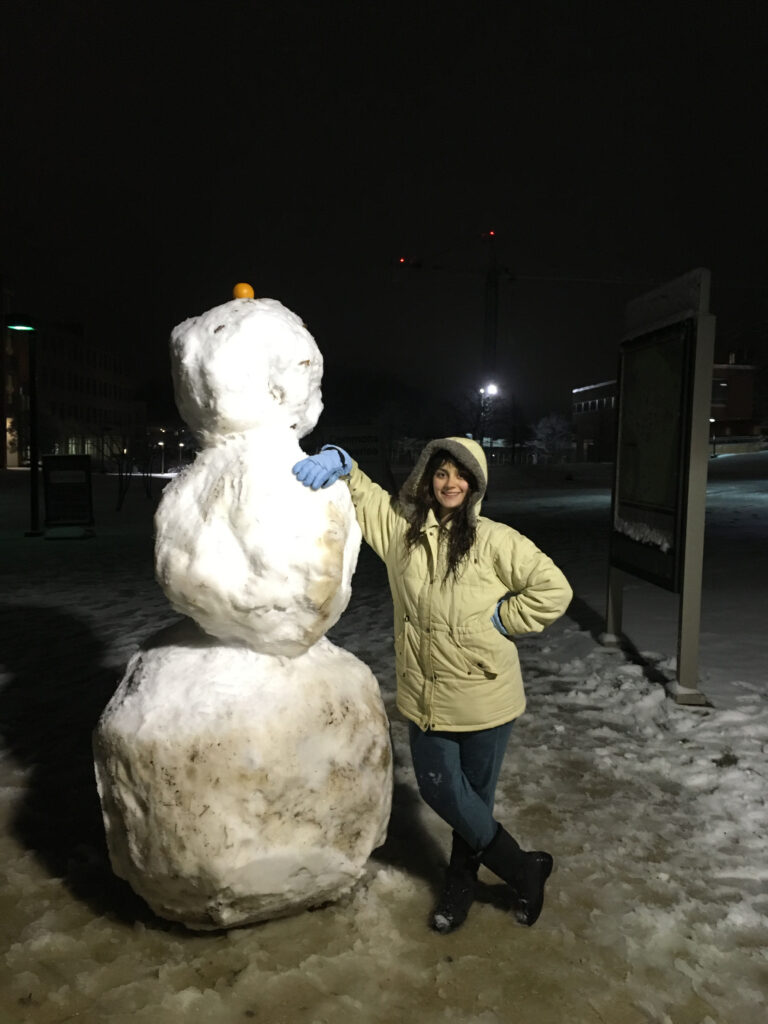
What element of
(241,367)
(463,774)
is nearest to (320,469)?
(241,367)

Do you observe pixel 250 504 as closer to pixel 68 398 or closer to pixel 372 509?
pixel 372 509

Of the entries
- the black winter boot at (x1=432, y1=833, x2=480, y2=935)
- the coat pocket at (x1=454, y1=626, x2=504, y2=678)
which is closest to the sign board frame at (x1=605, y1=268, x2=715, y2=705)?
the coat pocket at (x1=454, y1=626, x2=504, y2=678)

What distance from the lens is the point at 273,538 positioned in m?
2.45

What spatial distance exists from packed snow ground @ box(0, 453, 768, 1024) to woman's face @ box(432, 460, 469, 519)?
5.46 ft

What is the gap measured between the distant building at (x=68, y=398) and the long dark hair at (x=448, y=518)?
121 feet

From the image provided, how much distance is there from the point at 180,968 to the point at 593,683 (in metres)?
3.81

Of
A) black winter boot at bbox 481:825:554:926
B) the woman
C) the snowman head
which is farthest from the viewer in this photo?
black winter boot at bbox 481:825:554:926

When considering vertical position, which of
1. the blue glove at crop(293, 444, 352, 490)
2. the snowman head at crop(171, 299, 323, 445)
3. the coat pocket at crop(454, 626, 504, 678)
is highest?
the snowman head at crop(171, 299, 323, 445)

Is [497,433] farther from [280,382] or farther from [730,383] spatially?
[280,382]

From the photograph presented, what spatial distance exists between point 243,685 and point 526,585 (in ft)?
3.59

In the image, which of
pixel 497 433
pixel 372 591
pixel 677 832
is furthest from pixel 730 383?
pixel 677 832

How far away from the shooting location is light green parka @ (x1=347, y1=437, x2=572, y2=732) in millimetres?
2633

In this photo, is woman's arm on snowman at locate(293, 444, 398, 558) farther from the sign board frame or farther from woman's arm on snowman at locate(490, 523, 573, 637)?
the sign board frame

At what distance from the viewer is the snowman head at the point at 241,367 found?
99.9 inches
